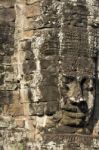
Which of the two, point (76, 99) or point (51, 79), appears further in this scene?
point (51, 79)

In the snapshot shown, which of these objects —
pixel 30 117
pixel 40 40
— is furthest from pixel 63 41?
pixel 30 117

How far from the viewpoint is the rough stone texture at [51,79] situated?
19062mm

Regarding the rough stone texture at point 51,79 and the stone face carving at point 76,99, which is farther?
the rough stone texture at point 51,79

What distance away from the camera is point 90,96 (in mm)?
19312

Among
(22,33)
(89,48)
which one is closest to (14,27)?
(22,33)

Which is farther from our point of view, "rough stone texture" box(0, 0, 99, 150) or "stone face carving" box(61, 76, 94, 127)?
"rough stone texture" box(0, 0, 99, 150)

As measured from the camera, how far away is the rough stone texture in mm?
19062

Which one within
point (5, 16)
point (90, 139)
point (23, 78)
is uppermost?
point (5, 16)

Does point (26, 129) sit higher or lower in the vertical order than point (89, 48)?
lower

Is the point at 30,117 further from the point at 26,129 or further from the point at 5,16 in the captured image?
the point at 5,16

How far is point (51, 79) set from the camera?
19156mm

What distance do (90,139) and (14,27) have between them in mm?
2812

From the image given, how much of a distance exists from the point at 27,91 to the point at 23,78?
288 mm

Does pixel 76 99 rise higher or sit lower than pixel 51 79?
lower
